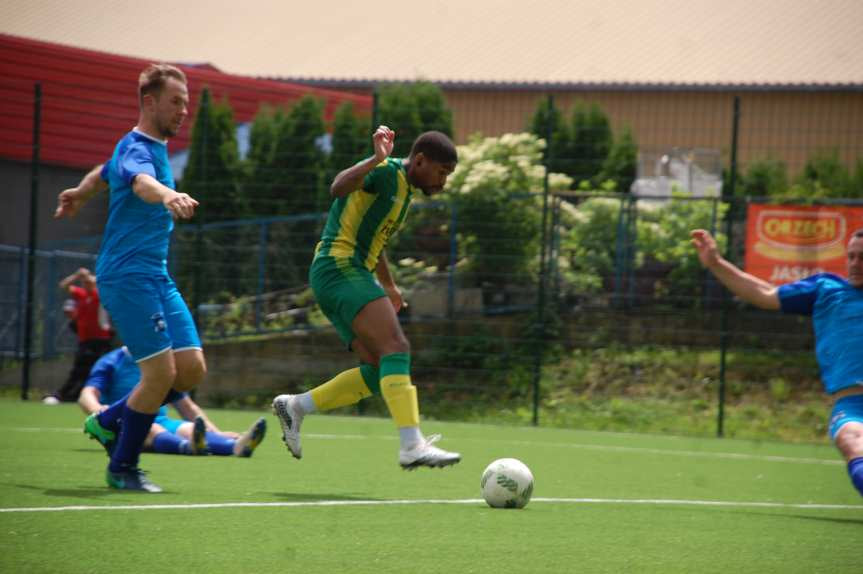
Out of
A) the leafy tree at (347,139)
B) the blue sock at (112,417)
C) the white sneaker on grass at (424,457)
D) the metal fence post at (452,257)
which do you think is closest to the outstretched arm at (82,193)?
the blue sock at (112,417)

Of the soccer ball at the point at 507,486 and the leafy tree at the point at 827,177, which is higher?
the leafy tree at the point at 827,177

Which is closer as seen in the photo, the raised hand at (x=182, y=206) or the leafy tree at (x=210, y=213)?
the raised hand at (x=182, y=206)

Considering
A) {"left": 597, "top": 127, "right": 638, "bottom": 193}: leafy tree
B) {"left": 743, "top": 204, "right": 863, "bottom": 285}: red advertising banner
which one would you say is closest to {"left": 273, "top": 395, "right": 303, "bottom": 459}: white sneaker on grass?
{"left": 743, "top": 204, "right": 863, "bottom": 285}: red advertising banner

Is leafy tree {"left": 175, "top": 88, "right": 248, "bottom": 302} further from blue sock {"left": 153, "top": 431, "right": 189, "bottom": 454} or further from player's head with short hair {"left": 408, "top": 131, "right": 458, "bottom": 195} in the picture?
player's head with short hair {"left": 408, "top": 131, "right": 458, "bottom": 195}

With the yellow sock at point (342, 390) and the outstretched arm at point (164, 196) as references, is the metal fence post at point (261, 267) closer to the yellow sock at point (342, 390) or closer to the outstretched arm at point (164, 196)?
the yellow sock at point (342, 390)

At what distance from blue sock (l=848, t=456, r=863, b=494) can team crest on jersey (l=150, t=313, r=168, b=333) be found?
3465mm

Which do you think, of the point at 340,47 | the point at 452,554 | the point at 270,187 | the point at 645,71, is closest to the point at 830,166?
the point at 270,187

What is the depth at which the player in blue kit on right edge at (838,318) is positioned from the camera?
633 cm

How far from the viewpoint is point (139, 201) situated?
21.8 ft

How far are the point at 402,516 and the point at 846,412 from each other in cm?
233

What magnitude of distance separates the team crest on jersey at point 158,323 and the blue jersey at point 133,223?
9.2 inches

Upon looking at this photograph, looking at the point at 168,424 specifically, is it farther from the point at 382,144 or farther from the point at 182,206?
the point at 182,206

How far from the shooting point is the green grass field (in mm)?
4680

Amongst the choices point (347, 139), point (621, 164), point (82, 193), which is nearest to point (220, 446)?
point (82, 193)
